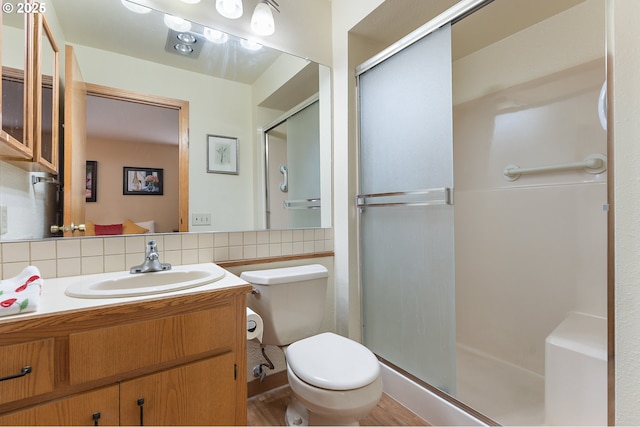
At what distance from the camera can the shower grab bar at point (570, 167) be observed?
1484 millimetres

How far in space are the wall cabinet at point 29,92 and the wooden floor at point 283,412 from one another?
147cm

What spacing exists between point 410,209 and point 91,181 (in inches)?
60.5

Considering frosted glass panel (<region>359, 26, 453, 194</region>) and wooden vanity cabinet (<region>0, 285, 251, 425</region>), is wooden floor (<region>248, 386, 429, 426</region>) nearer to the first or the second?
wooden vanity cabinet (<region>0, 285, 251, 425</region>)

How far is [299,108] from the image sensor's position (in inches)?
76.5

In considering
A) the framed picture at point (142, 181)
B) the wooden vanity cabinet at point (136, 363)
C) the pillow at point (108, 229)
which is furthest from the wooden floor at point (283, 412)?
the framed picture at point (142, 181)

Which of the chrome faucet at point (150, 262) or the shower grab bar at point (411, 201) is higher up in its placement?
the shower grab bar at point (411, 201)

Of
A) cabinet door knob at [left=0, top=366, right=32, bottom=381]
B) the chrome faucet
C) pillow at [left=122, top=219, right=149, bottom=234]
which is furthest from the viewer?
pillow at [left=122, top=219, right=149, bottom=234]

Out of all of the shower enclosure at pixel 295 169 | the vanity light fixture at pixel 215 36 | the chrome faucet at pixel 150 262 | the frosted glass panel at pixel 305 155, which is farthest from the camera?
the frosted glass panel at pixel 305 155

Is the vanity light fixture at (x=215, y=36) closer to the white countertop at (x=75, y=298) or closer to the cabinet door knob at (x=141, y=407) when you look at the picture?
the white countertop at (x=75, y=298)

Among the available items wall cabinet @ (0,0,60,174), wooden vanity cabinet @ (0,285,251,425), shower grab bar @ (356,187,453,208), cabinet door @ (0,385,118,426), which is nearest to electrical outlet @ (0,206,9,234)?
wall cabinet @ (0,0,60,174)

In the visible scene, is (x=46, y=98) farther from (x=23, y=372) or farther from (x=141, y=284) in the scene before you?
(x=23, y=372)

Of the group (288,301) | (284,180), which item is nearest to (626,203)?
(288,301)

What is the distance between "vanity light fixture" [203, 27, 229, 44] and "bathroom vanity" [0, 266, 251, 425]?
1343 millimetres

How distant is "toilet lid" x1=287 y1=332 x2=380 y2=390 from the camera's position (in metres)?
1.08
